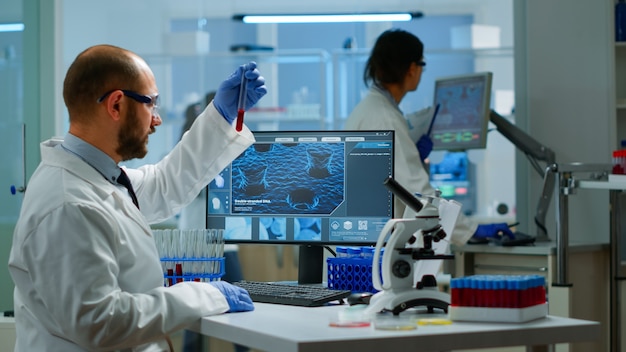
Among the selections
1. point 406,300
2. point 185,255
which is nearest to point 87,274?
point 185,255

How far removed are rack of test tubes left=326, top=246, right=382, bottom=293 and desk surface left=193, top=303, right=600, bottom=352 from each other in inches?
14.4

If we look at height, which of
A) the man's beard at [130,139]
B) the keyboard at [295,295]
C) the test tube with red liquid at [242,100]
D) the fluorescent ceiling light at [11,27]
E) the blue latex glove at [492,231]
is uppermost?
the fluorescent ceiling light at [11,27]

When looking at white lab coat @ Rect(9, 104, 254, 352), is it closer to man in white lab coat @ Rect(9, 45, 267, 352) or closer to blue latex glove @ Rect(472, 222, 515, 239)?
man in white lab coat @ Rect(9, 45, 267, 352)

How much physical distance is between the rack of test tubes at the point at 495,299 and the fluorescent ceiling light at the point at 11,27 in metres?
2.76

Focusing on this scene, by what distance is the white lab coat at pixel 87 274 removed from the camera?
178 centimetres

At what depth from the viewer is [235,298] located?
6.61ft

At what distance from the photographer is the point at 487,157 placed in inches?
285

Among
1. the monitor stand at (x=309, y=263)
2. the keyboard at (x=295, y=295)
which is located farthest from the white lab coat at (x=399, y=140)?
the keyboard at (x=295, y=295)

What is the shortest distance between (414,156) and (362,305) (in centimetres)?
155

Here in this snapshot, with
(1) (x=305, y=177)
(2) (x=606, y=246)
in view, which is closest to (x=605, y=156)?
(2) (x=606, y=246)

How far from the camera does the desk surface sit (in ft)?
5.37

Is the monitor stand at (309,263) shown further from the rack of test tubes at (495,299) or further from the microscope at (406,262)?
the rack of test tubes at (495,299)

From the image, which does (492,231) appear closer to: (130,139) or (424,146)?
(424,146)

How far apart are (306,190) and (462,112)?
1819mm
